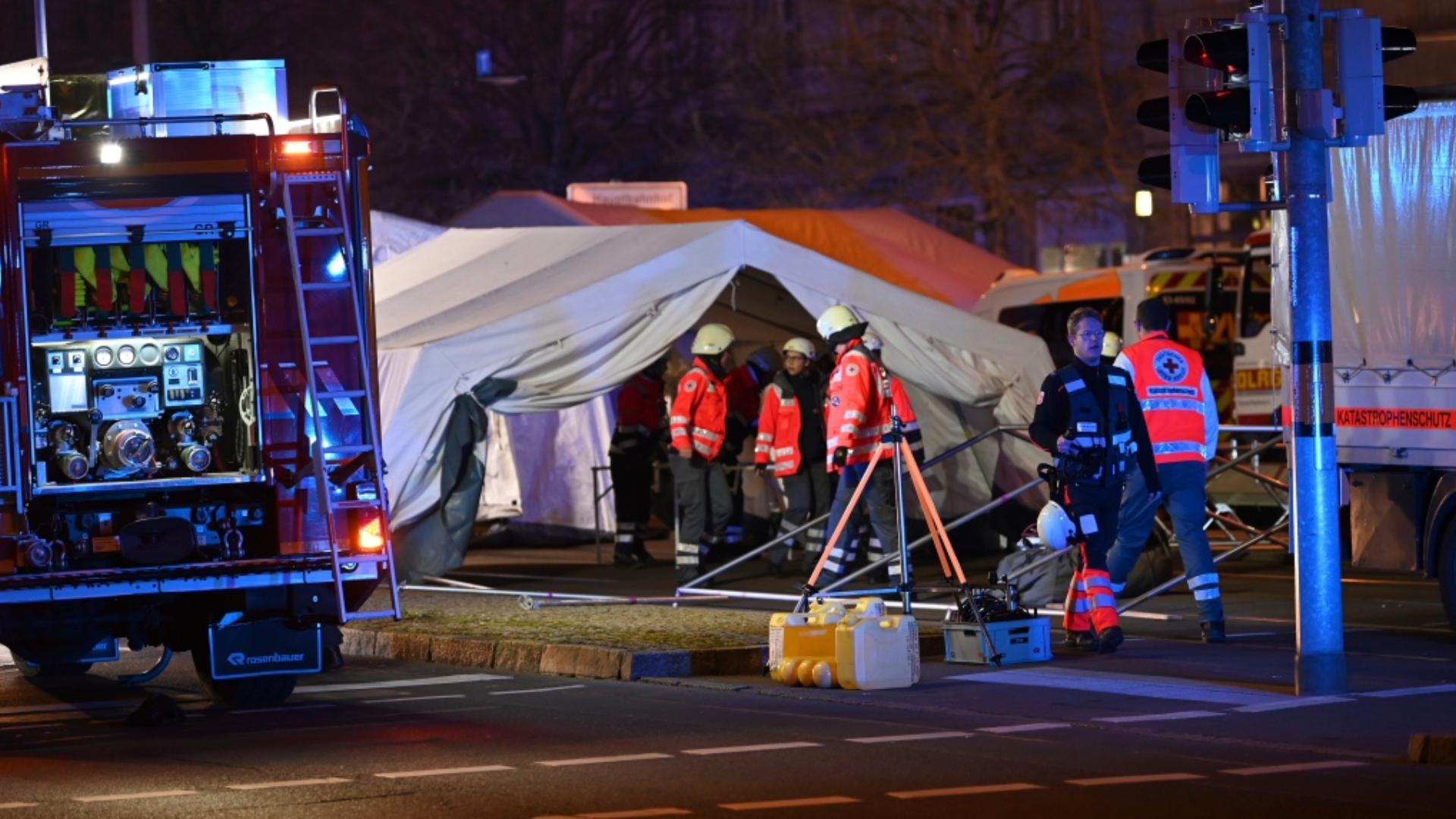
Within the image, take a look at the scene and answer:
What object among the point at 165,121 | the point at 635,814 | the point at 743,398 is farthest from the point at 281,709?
the point at 743,398

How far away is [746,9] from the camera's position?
4022 cm

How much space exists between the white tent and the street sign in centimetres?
588

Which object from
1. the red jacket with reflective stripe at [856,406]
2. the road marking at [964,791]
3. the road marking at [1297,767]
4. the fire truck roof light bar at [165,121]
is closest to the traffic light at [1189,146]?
the road marking at [1297,767]

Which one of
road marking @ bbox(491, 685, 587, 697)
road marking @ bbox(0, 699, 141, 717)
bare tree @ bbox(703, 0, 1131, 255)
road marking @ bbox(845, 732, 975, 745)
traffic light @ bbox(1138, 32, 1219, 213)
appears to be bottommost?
road marking @ bbox(491, 685, 587, 697)

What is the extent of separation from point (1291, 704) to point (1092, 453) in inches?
96.4

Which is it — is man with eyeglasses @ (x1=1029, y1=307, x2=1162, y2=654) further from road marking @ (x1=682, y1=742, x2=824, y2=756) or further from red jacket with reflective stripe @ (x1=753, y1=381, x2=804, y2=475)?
red jacket with reflective stripe @ (x1=753, y1=381, x2=804, y2=475)

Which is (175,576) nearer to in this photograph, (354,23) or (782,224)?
(782,224)

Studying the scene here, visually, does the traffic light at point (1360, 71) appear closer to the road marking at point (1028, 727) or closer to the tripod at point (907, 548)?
the road marking at point (1028, 727)

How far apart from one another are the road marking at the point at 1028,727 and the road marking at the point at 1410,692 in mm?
1575

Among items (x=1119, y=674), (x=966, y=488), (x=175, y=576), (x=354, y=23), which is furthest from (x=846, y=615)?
(x=354, y=23)

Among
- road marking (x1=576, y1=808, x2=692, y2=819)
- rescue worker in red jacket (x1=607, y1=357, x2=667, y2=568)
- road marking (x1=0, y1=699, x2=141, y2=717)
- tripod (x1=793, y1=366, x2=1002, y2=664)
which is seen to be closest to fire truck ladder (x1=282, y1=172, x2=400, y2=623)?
road marking (x1=0, y1=699, x2=141, y2=717)

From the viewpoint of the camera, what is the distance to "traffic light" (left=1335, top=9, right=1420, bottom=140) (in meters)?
10.6

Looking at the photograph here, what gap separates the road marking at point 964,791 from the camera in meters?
8.55

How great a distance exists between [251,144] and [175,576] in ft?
7.11
